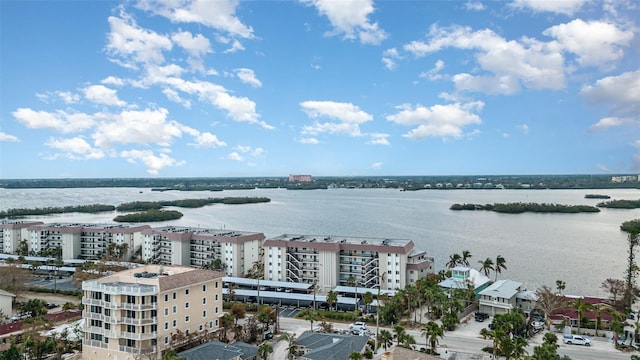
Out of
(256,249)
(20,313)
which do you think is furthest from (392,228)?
(20,313)

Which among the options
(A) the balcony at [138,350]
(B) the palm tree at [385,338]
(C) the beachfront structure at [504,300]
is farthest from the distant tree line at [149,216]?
(B) the palm tree at [385,338]

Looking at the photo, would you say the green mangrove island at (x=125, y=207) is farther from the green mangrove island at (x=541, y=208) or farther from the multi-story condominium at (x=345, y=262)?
the green mangrove island at (x=541, y=208)

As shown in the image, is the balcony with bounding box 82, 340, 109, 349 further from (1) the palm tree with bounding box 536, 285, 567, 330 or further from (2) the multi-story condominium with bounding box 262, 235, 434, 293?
(1) the palm tree with bounding box 536, 285, 567, 330

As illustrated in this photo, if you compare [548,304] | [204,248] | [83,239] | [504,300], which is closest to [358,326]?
[504,300]

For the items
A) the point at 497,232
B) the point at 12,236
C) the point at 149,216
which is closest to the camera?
the point at 12,236

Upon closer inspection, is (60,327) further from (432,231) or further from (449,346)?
(432,231)

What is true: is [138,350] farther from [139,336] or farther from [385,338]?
[385,338]

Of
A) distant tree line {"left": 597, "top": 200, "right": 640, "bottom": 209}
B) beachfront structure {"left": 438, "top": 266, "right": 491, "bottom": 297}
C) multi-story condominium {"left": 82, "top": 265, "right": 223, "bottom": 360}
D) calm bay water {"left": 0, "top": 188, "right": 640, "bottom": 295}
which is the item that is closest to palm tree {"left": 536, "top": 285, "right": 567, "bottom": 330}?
beachfront structure {"left": 438, "top": 266, "right": 491, "bottom": 297}
